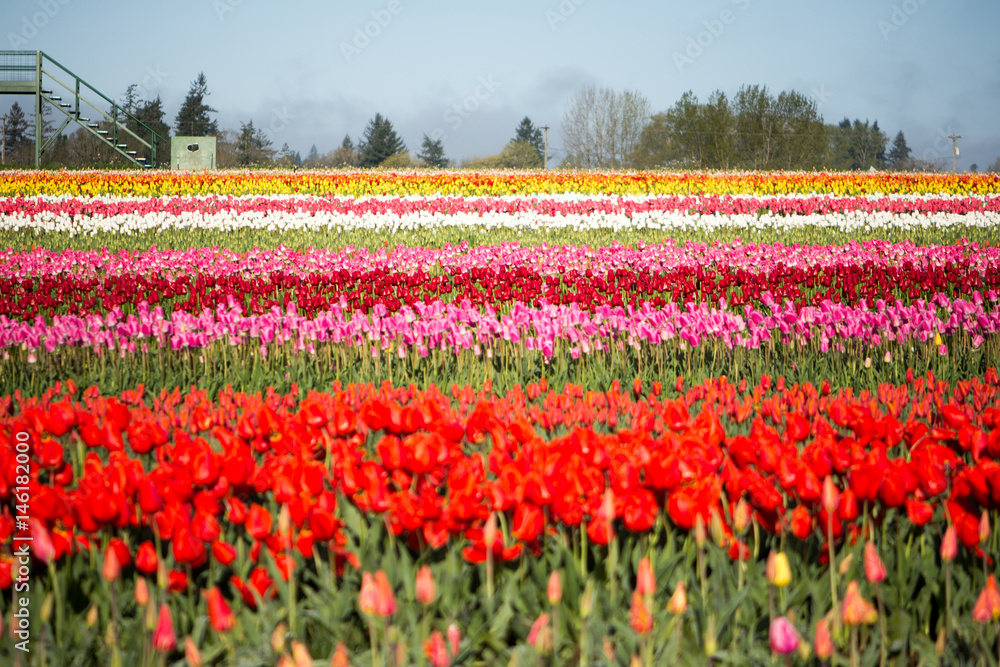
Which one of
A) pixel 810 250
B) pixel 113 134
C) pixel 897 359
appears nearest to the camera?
pixel 897 359

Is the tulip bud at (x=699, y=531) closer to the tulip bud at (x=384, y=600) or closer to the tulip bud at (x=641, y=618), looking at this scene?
the tulip bud at (x=641, y=618)

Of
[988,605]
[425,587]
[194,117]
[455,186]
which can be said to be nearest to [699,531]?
[988,605]

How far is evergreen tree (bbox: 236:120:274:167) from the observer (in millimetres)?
67088

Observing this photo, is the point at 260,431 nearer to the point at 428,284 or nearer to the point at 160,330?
the point at 160,330

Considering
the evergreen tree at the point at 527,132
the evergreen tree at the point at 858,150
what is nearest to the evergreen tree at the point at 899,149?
the evergreen tree at the point at 858,150

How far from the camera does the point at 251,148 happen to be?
77.9m

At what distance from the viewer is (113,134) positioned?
3347cm

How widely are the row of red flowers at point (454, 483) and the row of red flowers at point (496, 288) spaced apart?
3684 millimetres

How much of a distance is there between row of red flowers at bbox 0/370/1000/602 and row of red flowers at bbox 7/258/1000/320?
3.68 meters

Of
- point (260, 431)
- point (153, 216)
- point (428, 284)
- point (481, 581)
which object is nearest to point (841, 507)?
point (481, 581)

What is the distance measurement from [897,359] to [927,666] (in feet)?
10.9

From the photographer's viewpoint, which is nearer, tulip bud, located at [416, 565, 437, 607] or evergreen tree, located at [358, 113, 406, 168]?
tulip bud, located at [416, 565, 437, 607]

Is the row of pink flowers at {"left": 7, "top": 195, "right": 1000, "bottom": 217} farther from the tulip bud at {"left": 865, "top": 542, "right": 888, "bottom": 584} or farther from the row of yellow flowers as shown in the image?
the tulip bud at {"left": 865, "top": 542, "right": 888, "bottom": 584}

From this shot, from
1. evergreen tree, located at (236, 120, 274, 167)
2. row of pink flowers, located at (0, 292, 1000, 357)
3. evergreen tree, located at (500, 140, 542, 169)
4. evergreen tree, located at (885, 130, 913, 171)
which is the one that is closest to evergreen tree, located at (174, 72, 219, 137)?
evergreen tree, located at (236, 120, 274, 167)
